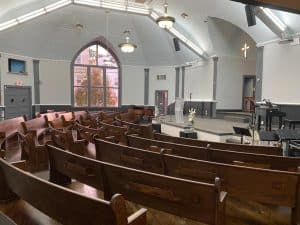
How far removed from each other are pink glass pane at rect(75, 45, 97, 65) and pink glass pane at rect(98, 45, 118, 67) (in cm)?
26

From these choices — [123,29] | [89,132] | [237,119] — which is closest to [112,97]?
[123,29]

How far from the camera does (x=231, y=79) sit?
1188 centimetres

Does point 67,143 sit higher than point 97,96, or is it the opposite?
point 97,96

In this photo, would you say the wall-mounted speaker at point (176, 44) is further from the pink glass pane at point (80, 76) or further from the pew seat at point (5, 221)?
the pew seat at point (5, 221)

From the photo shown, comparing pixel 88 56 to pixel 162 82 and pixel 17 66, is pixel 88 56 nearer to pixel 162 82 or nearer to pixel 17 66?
pixel 17 66

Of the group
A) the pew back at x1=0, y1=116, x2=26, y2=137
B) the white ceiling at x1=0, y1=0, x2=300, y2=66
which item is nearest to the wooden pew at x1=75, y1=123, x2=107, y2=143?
the pew back at x1=0, y1=116, x2=26, y2=137

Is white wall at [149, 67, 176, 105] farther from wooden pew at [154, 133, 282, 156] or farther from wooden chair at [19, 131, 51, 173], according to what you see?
wooden chair at [19, 131, 51, 173]

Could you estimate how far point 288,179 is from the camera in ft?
5.35

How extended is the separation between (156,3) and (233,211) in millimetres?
9713

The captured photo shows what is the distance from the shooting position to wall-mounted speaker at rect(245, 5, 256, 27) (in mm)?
7626

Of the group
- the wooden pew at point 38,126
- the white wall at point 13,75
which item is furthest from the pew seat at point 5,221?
the white wall at point 13,75

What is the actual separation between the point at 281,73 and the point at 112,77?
8.26 meters

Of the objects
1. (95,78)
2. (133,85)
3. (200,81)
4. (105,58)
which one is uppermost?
(105,58)

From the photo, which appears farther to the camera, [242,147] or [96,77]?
[96,77]
